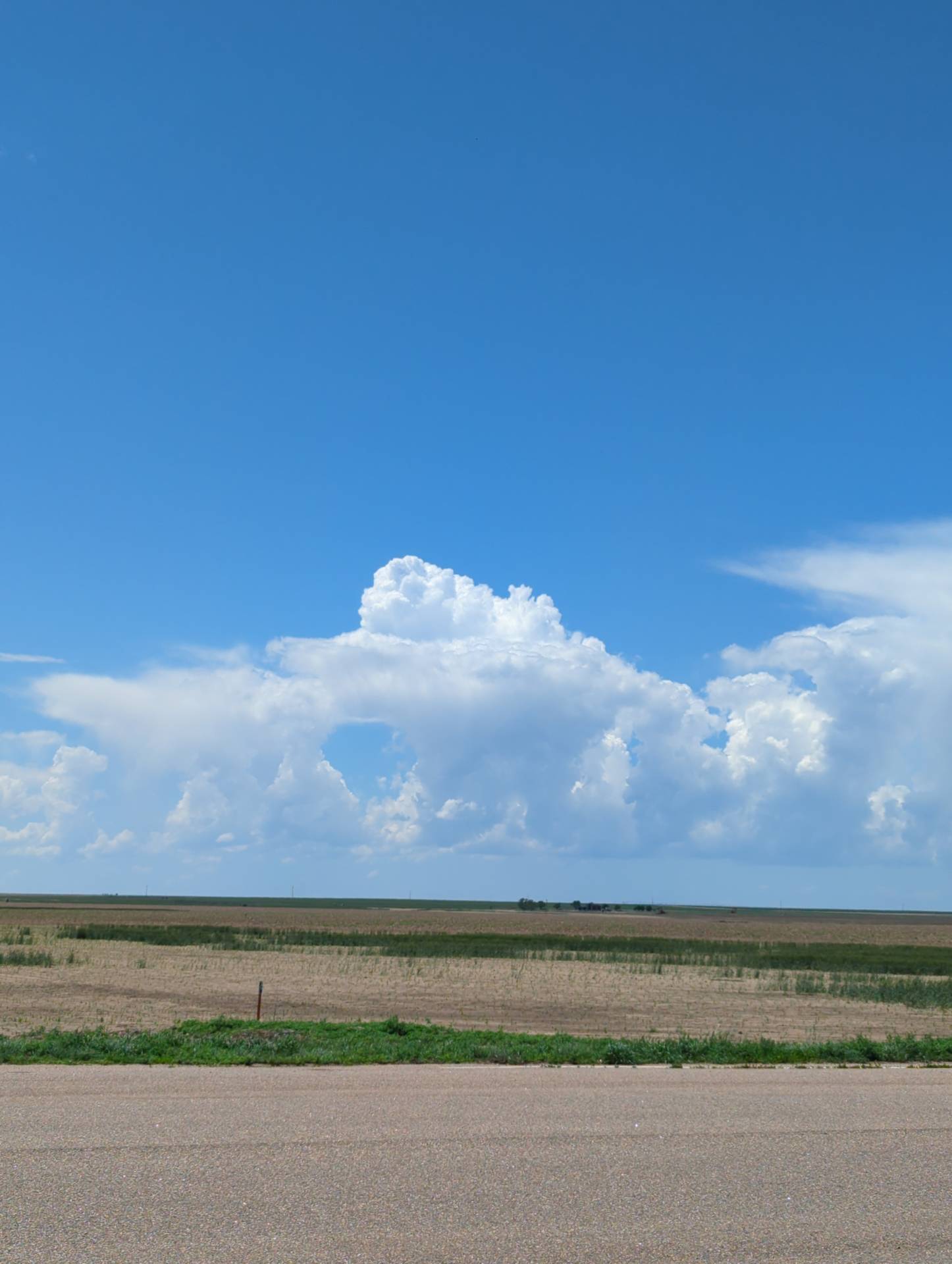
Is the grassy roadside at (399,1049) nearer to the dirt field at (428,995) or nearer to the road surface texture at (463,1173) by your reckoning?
the road surface texture at (463,1173)

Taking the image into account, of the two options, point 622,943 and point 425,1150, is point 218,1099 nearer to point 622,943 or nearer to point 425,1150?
point 425,1150

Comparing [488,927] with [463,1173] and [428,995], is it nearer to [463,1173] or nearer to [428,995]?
[428,995]

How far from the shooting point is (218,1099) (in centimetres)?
1323

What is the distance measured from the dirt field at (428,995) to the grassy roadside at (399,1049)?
21.8 ft

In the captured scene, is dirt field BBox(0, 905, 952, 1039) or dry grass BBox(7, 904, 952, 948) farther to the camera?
dry grass BBox(7, 904, 952, 948)

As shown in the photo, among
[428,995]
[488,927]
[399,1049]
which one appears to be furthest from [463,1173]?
[488,927]

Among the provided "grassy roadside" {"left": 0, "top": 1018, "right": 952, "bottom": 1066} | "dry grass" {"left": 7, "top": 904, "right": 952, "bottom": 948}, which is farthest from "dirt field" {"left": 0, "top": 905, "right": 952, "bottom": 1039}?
"dry grass" {"left": 7, "top": 904, "right": 952, "bottom": 948}

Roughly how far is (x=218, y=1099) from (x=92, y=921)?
102931 mm

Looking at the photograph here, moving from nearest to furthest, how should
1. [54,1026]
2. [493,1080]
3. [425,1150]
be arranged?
[425,1150], [493,1080], [54,1026]

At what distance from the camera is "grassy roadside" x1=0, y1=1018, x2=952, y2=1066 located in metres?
17.3

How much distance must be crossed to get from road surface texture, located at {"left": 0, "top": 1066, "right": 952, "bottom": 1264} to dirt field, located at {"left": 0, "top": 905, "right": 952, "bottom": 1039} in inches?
554

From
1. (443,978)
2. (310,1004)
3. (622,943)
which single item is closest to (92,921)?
(622,943)

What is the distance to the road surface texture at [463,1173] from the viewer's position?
329 inches

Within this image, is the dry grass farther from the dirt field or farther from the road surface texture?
the road surface texture
